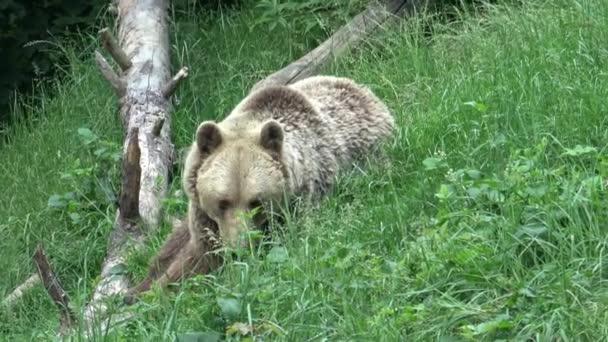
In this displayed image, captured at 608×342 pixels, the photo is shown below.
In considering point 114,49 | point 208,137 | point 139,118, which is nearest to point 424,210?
point 208,137

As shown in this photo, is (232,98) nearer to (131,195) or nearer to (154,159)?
(154,159)

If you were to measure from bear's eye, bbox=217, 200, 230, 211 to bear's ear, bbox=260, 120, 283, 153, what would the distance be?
1.30 ft

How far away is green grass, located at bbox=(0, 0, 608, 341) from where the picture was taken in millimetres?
4438

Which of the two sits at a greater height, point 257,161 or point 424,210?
point 257,161

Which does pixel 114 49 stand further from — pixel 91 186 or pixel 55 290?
pixel 55 290

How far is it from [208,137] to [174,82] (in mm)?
1899

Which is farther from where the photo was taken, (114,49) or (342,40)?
(342,40)

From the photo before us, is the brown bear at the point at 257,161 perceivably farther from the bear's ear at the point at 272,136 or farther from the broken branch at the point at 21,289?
the broken branch at the point at 21,289

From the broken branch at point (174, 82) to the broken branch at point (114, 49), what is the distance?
339mm

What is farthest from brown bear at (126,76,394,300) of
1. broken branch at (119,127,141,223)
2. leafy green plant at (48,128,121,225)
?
leafy green plant at (48,128,121,225)

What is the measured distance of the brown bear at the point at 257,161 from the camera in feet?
18.9

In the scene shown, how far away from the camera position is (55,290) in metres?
5.16

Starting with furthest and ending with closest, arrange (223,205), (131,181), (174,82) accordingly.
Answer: (174,82) < (131,181) < (223,205)

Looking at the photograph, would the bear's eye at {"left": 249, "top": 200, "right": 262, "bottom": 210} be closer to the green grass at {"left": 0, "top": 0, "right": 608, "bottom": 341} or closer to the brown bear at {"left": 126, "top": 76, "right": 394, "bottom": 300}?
the brown bear at {"left": 126, "top": 76, "right": 394, "bottom": 300}
